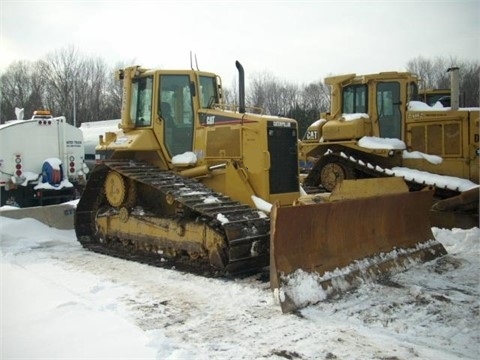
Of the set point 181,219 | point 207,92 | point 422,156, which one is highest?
point 207,92

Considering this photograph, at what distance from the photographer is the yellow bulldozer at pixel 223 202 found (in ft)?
19.8

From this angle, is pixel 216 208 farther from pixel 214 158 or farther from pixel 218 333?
pixel 218 333

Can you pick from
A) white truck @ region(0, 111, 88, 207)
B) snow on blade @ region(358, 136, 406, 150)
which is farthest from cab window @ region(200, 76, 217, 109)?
white truck @ region(0, 111, 88, 207)

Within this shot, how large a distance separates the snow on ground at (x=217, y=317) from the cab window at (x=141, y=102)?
2.50 metres

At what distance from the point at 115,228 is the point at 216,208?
2411mm

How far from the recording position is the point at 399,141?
11289 mm

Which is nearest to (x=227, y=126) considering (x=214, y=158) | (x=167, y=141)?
(x=214, y=158)

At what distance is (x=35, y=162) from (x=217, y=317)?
9842 millimetres

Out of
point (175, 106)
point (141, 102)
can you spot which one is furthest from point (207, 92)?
point (141, 102)

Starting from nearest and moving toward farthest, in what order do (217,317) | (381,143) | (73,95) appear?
1. (217,317)
2. (381,143)
3. (73,95)

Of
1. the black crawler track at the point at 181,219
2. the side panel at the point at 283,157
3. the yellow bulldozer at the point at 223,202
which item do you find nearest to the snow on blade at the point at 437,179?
the yellow bulldozer at the point at 223,202

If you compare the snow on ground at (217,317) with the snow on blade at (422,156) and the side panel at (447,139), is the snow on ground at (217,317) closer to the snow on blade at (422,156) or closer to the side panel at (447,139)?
the side panel at (447,139)

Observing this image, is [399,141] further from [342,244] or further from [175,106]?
[342,244]

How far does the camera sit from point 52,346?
418 centimetres
